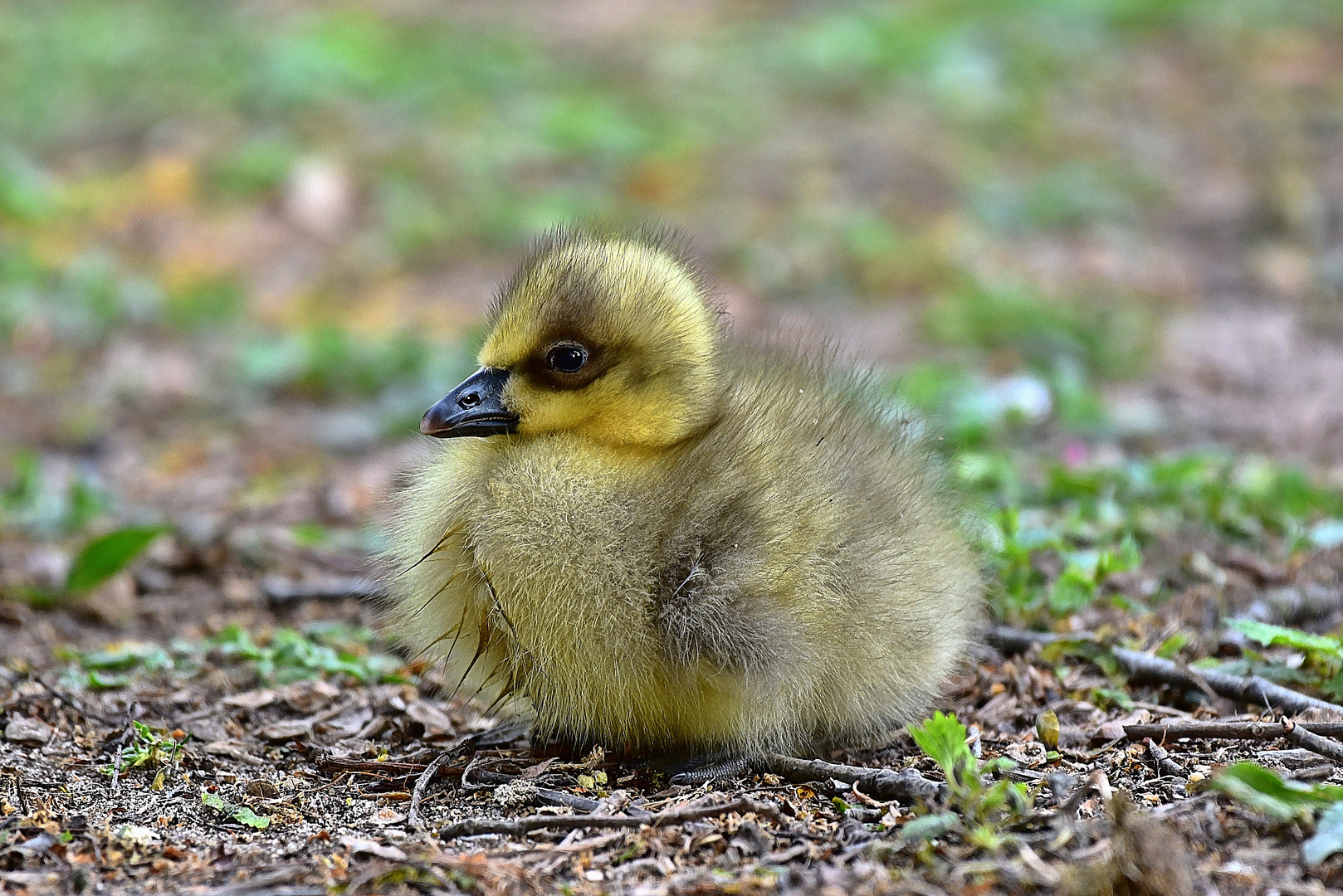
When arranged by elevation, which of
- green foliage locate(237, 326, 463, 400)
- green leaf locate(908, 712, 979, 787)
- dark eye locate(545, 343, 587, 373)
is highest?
dark eye locate(545, 343, 587, 373)

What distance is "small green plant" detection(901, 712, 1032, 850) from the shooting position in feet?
9.45

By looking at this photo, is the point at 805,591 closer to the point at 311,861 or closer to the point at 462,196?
the point at 311,861

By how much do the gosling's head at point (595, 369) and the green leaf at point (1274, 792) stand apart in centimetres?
137

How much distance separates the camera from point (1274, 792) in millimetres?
2910

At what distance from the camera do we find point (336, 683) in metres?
4.22

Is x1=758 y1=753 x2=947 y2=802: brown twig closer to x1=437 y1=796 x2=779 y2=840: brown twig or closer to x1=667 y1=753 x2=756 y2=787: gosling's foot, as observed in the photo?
x1=667 y1=753 x2=756 y2=787: gosling's foot

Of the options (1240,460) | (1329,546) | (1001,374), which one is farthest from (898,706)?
(1001,374)

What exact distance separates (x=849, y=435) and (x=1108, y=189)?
7.94m

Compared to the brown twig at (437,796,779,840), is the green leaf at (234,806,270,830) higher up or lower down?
lower down

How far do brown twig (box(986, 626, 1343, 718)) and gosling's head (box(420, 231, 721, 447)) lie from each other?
1290mm

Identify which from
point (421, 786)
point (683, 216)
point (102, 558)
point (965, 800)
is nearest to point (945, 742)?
point (965, 800)

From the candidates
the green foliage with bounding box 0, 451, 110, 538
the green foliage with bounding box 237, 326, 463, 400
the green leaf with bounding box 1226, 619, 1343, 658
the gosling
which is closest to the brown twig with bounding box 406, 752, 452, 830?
the gosling

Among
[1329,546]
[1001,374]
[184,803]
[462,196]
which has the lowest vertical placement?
[184,803]

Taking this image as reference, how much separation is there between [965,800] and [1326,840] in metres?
0.66
